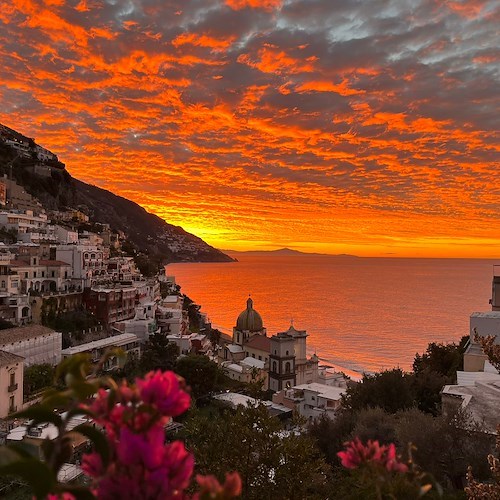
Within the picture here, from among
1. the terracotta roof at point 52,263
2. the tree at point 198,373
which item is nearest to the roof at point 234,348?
the terracotta roof at point 52,263

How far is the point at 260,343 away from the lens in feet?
187

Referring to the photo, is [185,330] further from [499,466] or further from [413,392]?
[499,466]

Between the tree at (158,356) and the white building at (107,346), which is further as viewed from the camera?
the tree at (158,356)

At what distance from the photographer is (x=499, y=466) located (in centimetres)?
630

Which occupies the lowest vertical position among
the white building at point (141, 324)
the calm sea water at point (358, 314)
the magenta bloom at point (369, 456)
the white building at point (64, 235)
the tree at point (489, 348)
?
the calm sea water at point (358, 314)

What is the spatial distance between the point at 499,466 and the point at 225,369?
41.7m

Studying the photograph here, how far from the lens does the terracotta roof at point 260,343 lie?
184ft

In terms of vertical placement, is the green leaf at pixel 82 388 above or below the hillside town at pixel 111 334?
above

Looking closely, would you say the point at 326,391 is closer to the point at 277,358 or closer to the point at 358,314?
the point at 277,358

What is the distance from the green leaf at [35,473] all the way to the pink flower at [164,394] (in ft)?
1.24

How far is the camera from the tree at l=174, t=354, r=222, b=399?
110ft

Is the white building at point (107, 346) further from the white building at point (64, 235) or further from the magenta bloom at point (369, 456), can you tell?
the magenta bloom at point (369, 456)

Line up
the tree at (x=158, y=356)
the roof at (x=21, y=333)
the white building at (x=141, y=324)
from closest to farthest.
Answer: the roof at (x=21, y=333), the tree at (x=158, y=356), the white building at (x=141, y=324)

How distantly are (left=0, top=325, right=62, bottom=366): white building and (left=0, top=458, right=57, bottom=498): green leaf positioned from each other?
29019 millimetres
